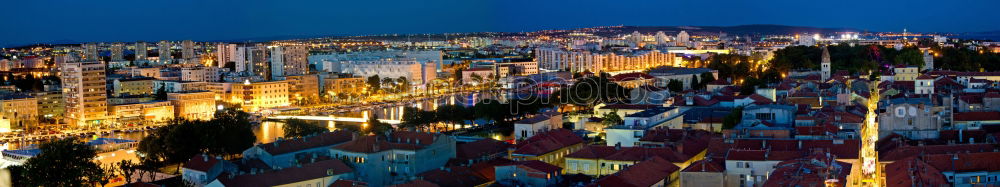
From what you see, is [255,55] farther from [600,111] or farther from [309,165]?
[309,165]

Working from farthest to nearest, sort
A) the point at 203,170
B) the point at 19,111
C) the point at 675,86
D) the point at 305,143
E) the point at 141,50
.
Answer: the point at 141,50, the point at 675,86, the point at 19,111, the point at 305,143, the point at 203,170

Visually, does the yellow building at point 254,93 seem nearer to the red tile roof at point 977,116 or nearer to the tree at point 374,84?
the tree at point 374,84

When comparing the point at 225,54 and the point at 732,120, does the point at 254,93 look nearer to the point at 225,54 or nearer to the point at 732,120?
the point at 732,120

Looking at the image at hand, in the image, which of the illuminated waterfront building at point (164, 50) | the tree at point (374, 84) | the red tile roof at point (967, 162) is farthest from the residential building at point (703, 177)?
the illuminated waterfront building at point (164, 50)

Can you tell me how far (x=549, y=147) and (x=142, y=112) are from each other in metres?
10.2

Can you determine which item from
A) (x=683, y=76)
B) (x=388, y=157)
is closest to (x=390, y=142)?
(x=388, y=157)

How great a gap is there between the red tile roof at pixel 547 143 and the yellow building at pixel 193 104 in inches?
390

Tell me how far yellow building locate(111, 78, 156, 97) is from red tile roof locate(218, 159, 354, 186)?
554 inches

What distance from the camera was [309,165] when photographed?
6.39 m

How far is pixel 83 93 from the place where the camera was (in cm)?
1495

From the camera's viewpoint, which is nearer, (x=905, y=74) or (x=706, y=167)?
(x=706, y=167)

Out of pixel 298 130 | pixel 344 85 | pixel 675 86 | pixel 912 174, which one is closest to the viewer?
pixel 912 174

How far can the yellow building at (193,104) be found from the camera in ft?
54.7

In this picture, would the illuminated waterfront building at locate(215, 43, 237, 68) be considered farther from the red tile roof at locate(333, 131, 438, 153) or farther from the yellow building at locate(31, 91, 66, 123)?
the red tile roof at locate(333, 131, 438, 153)
